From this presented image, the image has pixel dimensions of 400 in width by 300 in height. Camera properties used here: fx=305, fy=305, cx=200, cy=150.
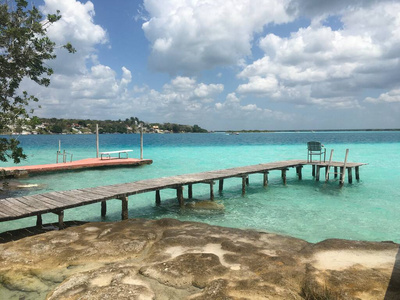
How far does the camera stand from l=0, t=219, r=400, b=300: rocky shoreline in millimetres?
4395

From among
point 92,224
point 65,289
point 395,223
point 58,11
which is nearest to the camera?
point 65,289

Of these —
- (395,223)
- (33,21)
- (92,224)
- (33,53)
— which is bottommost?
(395,223)

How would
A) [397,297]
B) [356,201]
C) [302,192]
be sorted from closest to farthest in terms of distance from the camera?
[397,297], [356,201], [302,192]

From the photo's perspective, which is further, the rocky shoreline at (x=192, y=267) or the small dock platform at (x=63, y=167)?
the small dock platform at (x=63, y=167)

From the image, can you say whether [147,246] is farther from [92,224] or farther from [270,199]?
[270,199]

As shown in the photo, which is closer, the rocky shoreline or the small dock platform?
the rocky shoreline

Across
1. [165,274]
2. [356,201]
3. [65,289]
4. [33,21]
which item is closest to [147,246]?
[165,274]

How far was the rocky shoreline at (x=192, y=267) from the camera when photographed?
4.39 metres

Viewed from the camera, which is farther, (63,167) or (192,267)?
(63,167)

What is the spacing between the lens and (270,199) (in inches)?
550

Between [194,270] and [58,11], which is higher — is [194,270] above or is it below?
below

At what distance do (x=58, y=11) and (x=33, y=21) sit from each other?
74cm

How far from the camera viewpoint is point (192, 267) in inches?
205

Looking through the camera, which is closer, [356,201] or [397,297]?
[397,297]
